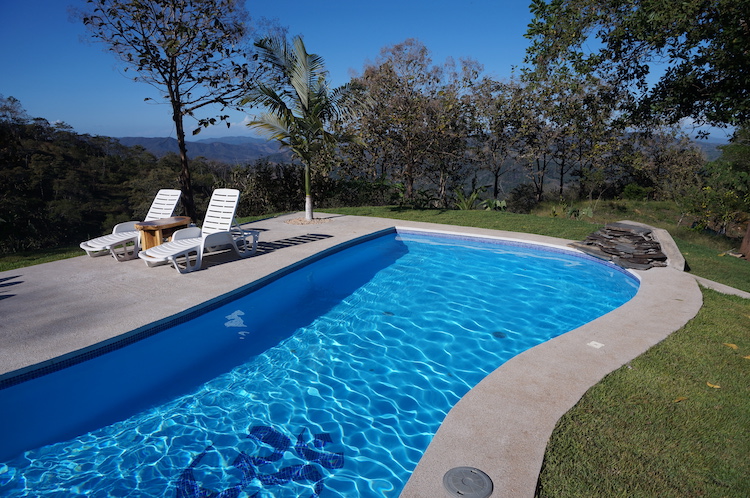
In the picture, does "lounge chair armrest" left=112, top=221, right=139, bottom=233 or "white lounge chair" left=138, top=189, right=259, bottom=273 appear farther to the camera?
"lounge chair armrest" left=112, top=221, right=139, bottom=233

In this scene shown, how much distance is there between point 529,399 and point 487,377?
477mm

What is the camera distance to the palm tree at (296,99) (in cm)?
1089

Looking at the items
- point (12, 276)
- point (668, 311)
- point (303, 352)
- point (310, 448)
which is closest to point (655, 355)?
point (668, 311)

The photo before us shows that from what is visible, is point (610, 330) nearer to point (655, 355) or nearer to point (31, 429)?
point (655, 355)

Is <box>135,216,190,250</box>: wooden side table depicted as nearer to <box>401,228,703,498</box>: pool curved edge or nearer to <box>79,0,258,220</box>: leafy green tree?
<box>79,0,258,220</box>: leafy green tree

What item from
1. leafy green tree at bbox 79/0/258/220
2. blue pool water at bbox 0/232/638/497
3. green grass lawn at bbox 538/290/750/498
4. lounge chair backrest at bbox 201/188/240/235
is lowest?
blue pool water at bbox 0/232/638/497

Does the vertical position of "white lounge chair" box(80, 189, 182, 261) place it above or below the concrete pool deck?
above

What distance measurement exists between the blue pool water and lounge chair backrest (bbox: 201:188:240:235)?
5.49ft

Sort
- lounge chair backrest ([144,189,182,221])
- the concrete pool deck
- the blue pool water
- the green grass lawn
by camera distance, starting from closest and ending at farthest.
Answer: the green grass lawn → the concrete pool deck → the blue pool water → lounge chair backrest ([144,189,182,221])

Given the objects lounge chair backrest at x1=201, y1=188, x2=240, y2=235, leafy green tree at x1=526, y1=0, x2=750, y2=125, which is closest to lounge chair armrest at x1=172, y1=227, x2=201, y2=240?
lounge chair backrest at x1=201, y1=188, x2=240, y2=235

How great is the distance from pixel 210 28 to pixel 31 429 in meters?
11.3

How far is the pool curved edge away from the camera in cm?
252

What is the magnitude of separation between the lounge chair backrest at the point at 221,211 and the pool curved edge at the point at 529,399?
5.66 meters

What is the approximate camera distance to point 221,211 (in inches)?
307
